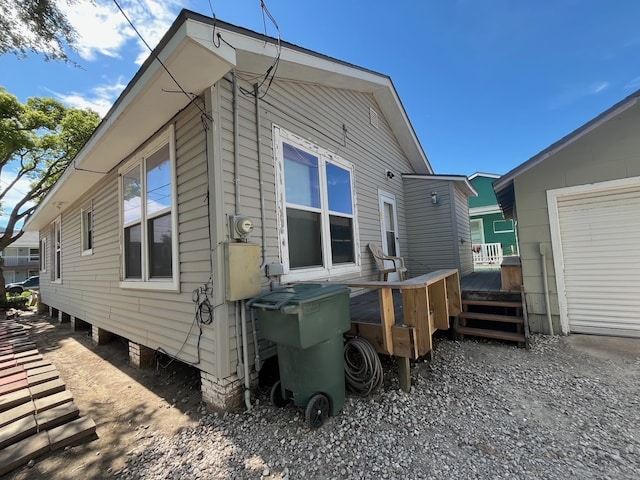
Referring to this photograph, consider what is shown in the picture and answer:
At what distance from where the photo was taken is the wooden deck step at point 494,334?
3.96 meters

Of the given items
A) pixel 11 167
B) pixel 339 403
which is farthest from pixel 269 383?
pixel 11 167

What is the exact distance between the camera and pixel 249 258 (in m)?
2.80

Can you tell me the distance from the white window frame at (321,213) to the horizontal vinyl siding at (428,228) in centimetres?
301

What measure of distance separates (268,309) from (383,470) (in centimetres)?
144

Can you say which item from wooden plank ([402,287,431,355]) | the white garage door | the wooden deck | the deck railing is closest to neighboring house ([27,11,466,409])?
the wooden deck

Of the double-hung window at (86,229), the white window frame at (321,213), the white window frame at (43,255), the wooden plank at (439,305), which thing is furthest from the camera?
the white window frame at (43,255)

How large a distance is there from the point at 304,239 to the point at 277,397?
202cm

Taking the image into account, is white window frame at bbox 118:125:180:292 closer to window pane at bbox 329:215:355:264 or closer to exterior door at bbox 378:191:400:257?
window pane at bbox 329:215:355:264

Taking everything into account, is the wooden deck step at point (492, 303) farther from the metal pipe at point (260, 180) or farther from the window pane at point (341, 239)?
the metal pipe at point (260, 180)

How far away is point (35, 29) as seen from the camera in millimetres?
3137

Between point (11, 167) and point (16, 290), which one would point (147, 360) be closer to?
point (11, 167)

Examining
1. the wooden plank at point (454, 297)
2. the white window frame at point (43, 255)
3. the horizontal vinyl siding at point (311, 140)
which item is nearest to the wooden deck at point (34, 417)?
the horizontal vinyl siding at point (311, 140)

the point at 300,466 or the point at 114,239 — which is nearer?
the point at 300,466

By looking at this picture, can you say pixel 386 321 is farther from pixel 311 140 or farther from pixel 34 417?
pixel 34 417
